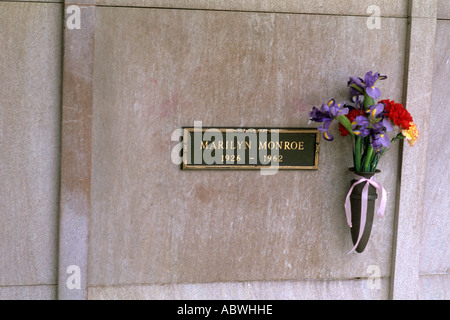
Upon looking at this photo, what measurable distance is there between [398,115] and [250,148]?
2.38ft

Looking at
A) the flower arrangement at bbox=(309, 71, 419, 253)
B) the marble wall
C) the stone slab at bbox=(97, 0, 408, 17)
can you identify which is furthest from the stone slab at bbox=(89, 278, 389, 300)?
the stone slab at bbox=(97, 0, 408, 17)

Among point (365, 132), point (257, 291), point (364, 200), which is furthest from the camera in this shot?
point (257, 291)

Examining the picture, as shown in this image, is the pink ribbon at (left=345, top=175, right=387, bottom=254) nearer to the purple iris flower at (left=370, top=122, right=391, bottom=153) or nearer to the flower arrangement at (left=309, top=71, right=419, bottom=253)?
the flower arrangement at (left=309, top=71, right=419, bottom=253)

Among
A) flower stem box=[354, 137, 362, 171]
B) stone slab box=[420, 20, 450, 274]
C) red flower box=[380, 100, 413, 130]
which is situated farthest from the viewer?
stone slab box=[420, 20, 450, 274]

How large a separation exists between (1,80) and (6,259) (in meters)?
0.87

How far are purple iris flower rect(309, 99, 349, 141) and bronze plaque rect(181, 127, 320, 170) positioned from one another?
5.2 inches

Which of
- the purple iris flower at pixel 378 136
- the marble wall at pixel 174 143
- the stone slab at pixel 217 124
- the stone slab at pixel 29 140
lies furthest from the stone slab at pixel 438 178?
the stone slab at pixel 29 140

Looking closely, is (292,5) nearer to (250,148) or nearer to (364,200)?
(250,148)

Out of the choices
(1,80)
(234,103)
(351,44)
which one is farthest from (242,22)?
(1,80)

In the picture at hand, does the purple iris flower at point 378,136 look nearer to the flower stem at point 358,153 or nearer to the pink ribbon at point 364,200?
the flower stem at point 358,153

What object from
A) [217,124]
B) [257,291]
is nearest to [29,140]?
[217,124]

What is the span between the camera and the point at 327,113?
2.54m

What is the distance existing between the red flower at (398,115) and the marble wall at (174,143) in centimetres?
23

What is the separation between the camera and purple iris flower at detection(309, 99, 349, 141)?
8.21 feet
